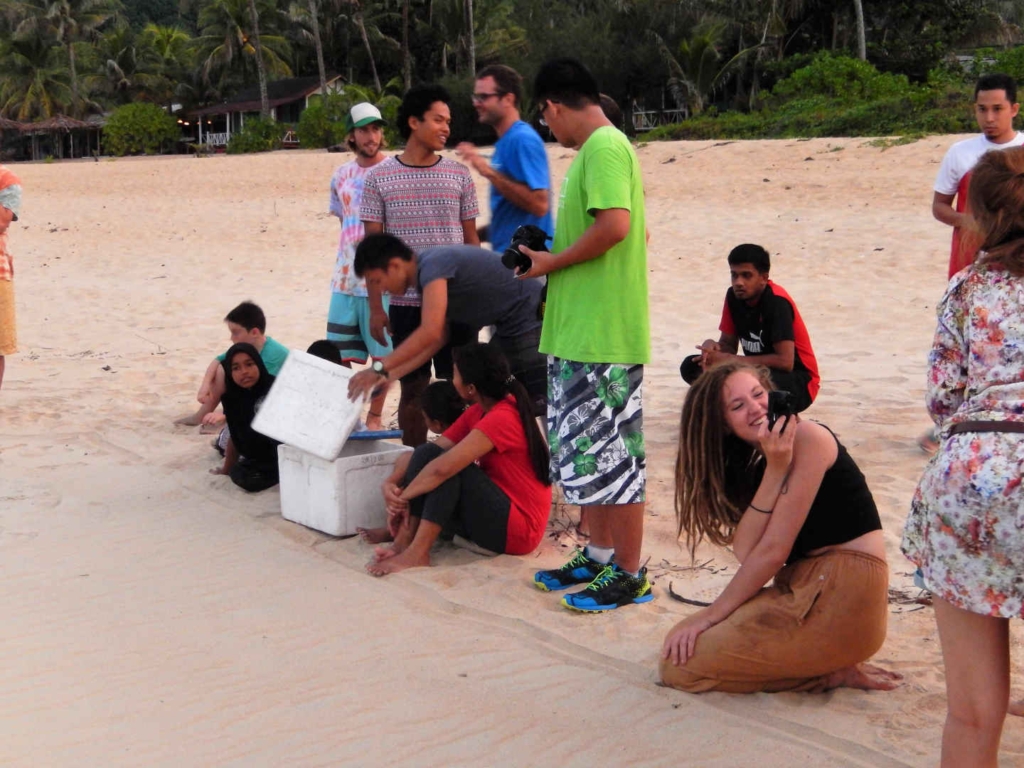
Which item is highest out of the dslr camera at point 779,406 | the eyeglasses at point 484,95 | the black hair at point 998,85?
the black hair at point 998,85

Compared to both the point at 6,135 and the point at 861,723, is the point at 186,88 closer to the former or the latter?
the point at 6,135

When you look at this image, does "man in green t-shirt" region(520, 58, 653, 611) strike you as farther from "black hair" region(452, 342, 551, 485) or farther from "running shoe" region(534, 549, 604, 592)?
"black hair" region(452, 342, 551, 485)

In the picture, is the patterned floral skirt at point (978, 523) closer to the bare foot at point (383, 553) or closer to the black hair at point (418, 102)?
the bare foot at point (383, 553)

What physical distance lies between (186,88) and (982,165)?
56.6 m

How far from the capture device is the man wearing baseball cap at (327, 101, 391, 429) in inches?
249

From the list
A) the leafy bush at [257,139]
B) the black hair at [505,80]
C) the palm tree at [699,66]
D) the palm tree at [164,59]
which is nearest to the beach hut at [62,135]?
the palm tree at [164,59]

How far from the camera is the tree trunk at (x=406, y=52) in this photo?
46781mm

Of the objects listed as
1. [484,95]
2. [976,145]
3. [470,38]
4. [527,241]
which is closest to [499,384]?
[527,241]

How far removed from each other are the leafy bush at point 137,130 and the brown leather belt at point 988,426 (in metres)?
47.2

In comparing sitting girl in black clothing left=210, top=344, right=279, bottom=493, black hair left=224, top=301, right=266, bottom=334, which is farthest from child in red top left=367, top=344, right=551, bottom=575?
black hair left=224, top=301, right=266, bottom=334

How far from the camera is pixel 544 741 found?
3.21 m

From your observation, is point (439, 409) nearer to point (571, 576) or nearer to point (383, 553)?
point (383, 553)

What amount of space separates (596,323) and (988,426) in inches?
69.2

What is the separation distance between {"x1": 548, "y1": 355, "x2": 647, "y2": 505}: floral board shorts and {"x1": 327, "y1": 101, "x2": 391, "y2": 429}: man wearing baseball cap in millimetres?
2422
